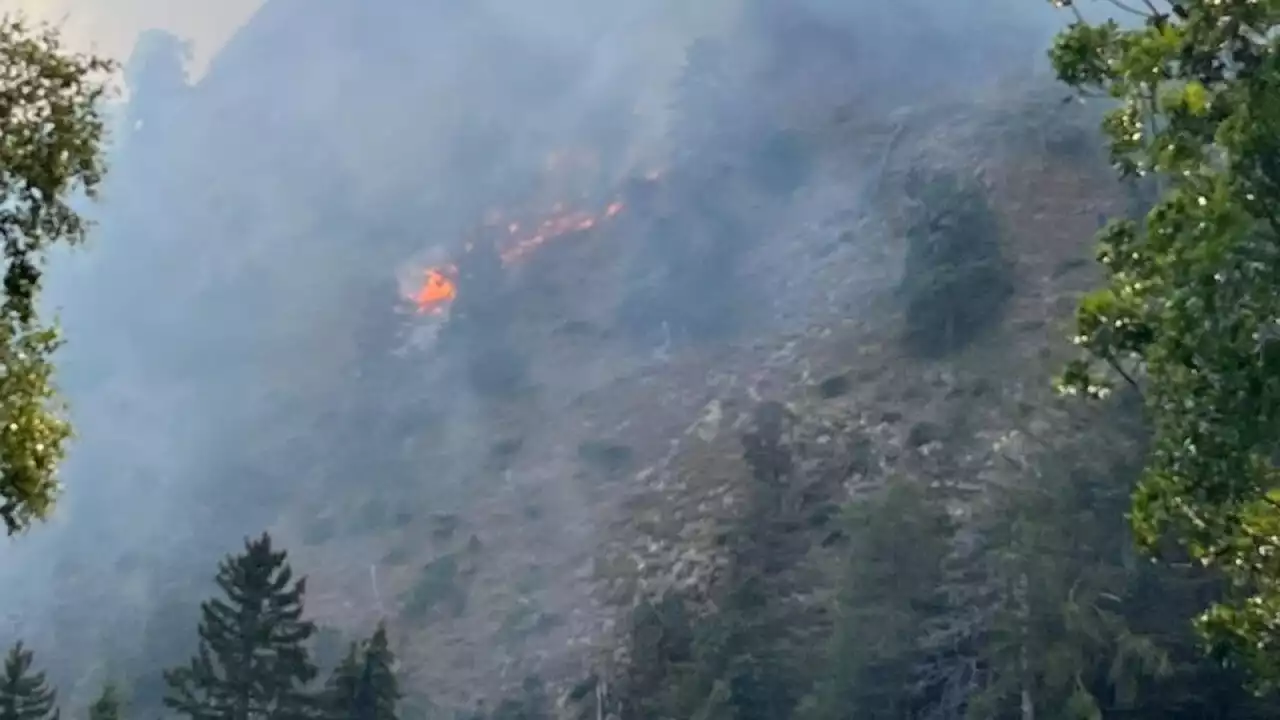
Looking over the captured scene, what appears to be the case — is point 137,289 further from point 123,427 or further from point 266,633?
point 266,633

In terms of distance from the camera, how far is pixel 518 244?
88625mm

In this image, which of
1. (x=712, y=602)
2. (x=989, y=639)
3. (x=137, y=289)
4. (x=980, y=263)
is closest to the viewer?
(x=989, y=639)

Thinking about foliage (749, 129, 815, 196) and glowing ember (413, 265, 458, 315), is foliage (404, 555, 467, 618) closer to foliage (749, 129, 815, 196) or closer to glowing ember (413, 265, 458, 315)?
glowing ember (413, 265, 458, 315)

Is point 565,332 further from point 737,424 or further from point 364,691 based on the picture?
point 364,691

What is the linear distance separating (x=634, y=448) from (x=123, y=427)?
172ft

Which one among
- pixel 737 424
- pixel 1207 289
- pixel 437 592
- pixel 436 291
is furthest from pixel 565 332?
pixel 1207 289

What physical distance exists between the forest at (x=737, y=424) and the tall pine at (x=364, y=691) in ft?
0.31

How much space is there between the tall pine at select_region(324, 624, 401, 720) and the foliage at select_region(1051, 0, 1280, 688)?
19.9 m

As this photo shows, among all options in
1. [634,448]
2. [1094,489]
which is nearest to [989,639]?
[1094,489]

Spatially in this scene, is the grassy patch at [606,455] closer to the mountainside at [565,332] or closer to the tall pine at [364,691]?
the mountainside at [565,332]

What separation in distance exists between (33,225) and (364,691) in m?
20.9

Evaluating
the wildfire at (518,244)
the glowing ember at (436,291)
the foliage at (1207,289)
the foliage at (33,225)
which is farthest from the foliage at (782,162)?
the foliage at (33,225)

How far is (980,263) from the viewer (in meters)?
49.4

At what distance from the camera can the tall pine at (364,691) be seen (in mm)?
26375
